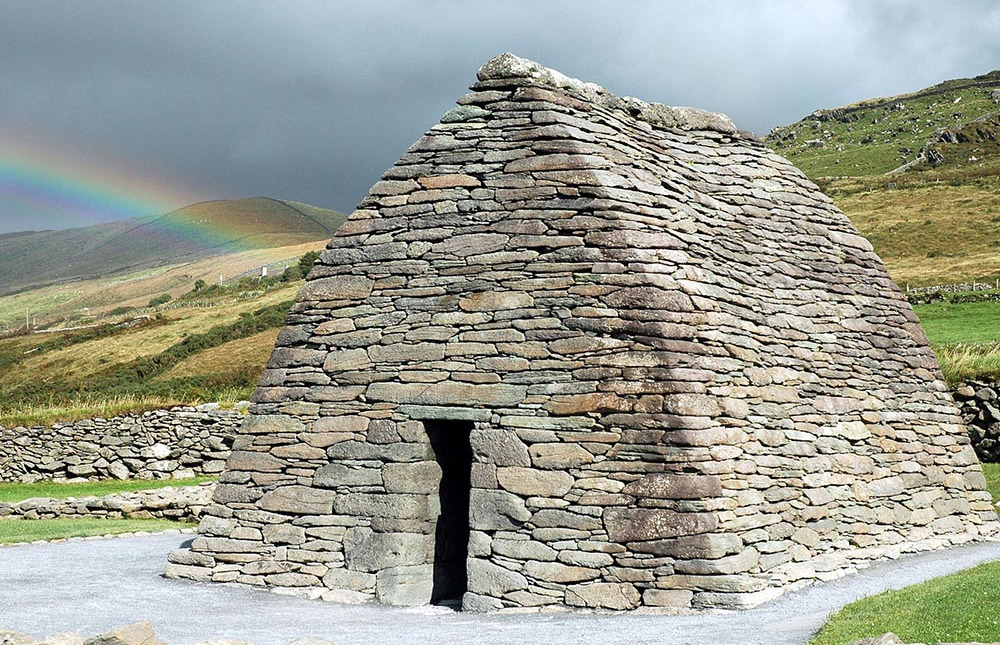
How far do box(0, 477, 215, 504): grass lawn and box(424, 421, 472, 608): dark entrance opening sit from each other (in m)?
11.3

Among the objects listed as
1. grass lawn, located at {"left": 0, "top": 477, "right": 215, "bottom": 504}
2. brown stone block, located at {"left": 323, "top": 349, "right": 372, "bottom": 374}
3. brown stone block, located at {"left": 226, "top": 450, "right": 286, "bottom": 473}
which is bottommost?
grass lawn, located at {"left": 0, "top": 477, "right": 215, "bottom": 504}

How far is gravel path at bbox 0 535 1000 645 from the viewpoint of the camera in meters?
8.01

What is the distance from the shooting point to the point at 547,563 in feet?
30.0

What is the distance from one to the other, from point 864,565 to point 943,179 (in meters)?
65.2

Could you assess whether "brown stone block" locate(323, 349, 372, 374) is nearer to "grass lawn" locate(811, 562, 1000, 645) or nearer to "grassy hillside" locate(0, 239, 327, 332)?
"grass lawn" locate(811, 562, 1000, 645)

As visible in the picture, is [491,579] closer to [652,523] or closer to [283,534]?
[652,523]

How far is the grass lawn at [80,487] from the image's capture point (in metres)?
20.2

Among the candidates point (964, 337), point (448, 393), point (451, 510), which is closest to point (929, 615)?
point (448, 393)

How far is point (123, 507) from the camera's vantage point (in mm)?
16672

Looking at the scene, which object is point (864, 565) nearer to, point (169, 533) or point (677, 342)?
point (677, 342)

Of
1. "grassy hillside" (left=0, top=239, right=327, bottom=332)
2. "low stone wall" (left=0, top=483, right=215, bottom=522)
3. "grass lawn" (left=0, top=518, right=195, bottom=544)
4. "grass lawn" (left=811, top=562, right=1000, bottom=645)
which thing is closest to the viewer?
"grass lawn" (left=811, top=562, right=1000, bottom=645)

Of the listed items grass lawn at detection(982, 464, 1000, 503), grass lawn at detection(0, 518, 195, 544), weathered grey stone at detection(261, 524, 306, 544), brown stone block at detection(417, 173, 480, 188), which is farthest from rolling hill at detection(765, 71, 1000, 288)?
weathered grey stone at detection(261, 524, 306, 544)

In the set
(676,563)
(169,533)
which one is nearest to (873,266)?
(676,563)

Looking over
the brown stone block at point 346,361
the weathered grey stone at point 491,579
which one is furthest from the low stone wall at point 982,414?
the brown stone block at point 346,361
